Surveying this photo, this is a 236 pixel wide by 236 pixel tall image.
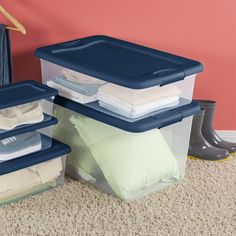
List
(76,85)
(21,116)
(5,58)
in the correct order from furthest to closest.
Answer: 1. (5,58)
2. (76,85)
3. (21,116)

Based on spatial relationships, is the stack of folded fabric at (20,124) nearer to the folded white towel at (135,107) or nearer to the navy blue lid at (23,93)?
the navy blue lid at (23,93)

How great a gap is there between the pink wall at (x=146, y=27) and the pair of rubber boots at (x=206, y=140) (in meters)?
0.12

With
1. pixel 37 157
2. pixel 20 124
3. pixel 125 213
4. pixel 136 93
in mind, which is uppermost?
pixel 136 93

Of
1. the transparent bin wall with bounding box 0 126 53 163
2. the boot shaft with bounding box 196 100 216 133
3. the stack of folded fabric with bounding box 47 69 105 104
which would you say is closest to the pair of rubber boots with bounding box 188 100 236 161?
the boot shaft with bounding box 196 100 216 133

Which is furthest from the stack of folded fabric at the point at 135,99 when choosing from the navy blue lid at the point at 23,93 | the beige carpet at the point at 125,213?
the beige carpet at the point at 125,213

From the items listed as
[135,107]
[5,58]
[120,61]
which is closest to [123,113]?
[135,107]

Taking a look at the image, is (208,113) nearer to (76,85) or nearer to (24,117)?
(76,85)

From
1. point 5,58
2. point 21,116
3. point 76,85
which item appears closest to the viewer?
point 21,116

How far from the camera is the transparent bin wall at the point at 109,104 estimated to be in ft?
5.97

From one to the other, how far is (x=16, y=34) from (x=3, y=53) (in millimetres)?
140

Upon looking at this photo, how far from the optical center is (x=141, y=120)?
1799mm

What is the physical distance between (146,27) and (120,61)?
0.32 meters

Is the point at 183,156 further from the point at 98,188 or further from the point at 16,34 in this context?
the point at 16,34

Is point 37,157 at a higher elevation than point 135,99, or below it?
below
